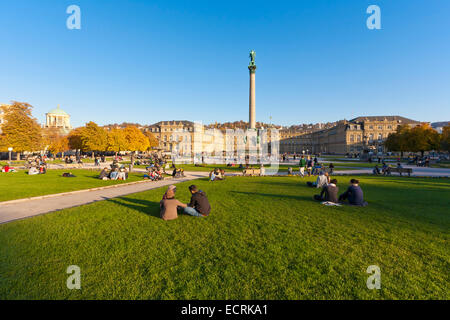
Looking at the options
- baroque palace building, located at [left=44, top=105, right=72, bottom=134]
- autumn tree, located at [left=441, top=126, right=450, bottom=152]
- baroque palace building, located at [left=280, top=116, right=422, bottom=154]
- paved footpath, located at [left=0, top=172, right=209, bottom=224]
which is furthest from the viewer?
baroque palace building, located at [left=44, top=105, right=72, bottom=134]

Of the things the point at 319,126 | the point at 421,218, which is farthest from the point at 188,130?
the point at 421,218

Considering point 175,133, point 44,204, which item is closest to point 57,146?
point 44,204

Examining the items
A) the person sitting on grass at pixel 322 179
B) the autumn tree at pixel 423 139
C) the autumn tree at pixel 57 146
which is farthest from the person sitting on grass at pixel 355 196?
the autumn tree at pixel 57 146

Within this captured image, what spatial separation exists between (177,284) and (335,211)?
22.2ft

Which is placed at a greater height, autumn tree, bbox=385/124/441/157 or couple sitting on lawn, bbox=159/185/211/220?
autumn tree, bbox=385/124/441/157

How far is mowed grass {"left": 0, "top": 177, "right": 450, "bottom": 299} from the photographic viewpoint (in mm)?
3568

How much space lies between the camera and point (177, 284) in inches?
147

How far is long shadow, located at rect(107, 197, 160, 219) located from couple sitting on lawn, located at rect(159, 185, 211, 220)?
1.99 feet

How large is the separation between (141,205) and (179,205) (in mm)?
2969

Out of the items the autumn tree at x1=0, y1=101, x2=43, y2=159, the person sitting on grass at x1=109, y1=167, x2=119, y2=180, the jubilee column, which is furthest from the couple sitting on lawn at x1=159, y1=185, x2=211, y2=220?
the autumn tree at x1=0, y1=101, x2=43, y2=159

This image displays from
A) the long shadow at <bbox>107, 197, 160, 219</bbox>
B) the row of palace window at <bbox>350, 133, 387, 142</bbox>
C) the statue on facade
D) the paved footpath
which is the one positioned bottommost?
the long shadow at <bbox>107, 197, 160, 219</bbox>

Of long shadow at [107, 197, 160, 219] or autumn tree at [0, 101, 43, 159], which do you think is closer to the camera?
long shadow at [107, 197, 160, 219]

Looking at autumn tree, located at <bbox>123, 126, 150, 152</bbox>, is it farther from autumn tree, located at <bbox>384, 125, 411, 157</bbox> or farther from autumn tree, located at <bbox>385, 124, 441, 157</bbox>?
autumn tree, located at <bbox>385, 124, 441, 157</bbox>
